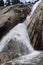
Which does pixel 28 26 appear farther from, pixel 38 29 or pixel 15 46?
pixel 15 46

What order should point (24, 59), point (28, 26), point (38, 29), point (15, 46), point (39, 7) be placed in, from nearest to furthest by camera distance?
point (24, 59)
point (15, 46)
point (38, 29)
point (28, 26)
point (39, 7)

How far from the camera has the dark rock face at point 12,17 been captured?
63.6 ft

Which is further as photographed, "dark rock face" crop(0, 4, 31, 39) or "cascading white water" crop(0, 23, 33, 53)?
"dark rock face" crop(0, 4, 31, 39)

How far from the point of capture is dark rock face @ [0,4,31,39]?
19.4 meters

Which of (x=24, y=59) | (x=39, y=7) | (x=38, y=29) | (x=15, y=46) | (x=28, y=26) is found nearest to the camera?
(x=24, y=59)

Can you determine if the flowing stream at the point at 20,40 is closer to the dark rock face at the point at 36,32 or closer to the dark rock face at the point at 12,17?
the dark rock face at the point at 36,32

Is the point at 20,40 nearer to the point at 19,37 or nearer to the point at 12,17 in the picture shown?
the point at 19,37

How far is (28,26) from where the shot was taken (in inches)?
724

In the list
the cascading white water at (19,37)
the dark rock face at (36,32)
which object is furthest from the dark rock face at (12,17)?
the dark rock face at (36,32)

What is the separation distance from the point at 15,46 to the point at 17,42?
2.18 ft

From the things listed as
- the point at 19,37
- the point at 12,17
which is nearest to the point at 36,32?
the point at 19,37

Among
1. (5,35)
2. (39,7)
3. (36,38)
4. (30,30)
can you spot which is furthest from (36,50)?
(39,7)

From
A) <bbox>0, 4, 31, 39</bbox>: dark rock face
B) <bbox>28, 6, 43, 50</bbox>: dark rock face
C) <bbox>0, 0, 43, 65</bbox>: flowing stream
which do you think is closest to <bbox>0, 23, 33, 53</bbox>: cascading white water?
<bbox>0, 0, 43, 65</bbox>: flowing stream

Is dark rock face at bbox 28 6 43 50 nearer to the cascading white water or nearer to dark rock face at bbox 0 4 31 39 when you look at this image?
the cascading white water
